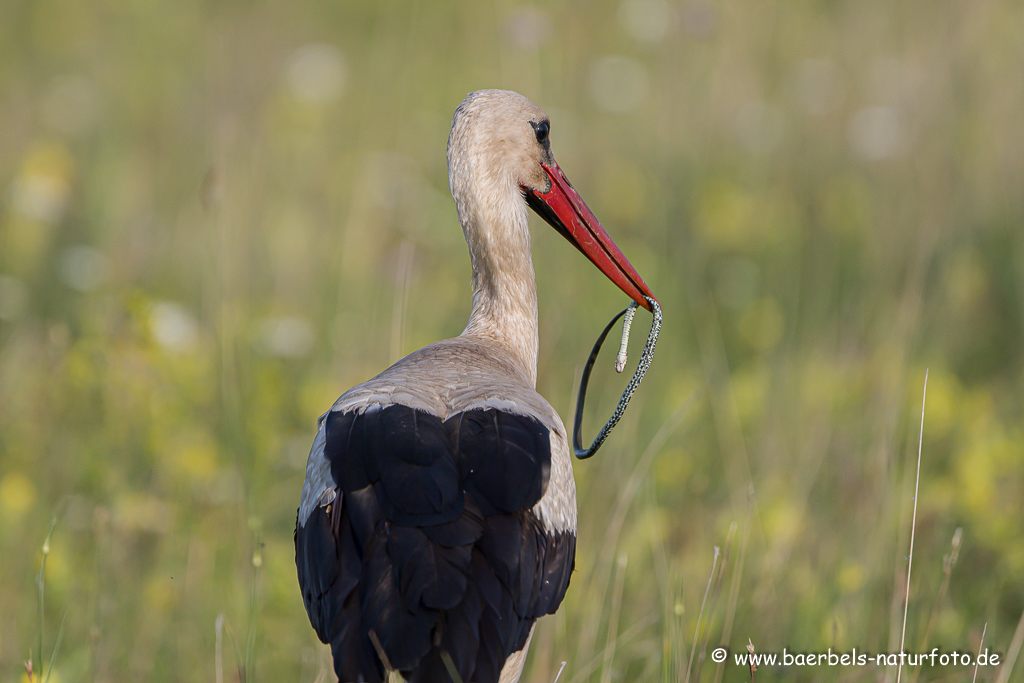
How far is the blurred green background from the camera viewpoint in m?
3.79

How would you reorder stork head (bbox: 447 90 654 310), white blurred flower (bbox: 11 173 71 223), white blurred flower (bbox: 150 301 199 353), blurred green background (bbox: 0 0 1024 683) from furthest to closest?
1. white blurred flower (bbox: 11 173 71 223)
2. white blurred flower (bbox: 150 301 199 353)
3. blurred green background (bbox: 0 0 1024 683)
4. stork head (bbox: 447 90 654 310)

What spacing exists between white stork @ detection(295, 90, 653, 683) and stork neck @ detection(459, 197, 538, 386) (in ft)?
1.05

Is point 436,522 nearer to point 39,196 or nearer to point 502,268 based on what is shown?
point 502,268

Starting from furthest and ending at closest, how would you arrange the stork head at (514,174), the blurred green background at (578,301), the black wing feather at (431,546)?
the blurred green background at (578,301)
the stork head at (514,174)
the black wing feather at (431,546)

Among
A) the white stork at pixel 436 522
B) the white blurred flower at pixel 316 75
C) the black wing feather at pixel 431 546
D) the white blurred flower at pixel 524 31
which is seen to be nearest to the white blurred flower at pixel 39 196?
the white blurred flower at pixel 316 75

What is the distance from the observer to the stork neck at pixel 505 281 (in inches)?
133

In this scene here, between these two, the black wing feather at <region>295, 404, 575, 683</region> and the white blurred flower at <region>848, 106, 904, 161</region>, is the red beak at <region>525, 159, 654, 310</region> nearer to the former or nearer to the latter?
the black wing feather at <region>295, 404, 575, 683</region>

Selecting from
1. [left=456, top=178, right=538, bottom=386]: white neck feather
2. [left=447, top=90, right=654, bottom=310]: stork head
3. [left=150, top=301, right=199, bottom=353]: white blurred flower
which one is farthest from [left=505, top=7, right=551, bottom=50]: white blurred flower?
[left=150, top=301, right=199, bottom=353]: white blurred flower

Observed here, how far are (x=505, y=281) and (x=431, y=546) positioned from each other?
1203mm

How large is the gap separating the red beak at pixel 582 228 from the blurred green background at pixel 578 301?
0.52m

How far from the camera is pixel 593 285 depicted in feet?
19.8

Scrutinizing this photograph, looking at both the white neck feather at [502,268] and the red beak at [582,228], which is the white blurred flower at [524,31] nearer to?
the red beak at [582,228]

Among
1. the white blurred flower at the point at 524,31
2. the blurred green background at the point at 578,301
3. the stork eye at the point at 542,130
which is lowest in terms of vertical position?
the blurred green background at the point at 578,301

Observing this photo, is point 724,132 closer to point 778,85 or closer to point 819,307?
point 778,85
